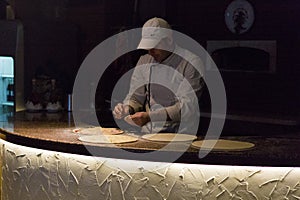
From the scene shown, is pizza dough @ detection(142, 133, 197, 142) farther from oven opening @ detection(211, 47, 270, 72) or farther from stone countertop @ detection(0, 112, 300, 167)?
oven opening @ detection(211, 47, 270, 72)

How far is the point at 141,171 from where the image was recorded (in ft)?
6.98

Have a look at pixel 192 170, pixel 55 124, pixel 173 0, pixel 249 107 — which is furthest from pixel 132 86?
pixel 173 0

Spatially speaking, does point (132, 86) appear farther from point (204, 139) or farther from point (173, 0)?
point (173, 0)

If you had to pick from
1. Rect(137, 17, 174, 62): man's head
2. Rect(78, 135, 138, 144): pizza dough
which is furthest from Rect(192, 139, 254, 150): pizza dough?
Rect(137, 17, 174, 62): man's head

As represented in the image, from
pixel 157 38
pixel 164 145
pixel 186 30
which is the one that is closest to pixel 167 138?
pixel 164 145

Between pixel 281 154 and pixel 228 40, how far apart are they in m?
3.70

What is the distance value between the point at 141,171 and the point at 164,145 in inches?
6.4

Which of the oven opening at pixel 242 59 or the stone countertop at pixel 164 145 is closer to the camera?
the stone countertop at pixel 164 145

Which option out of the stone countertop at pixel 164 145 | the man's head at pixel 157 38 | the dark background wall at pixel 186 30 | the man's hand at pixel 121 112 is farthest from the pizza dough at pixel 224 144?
the dark background wall at pixel 186 30

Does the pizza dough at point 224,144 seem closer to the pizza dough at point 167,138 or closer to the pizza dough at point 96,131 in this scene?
the pizza dough at point 167,138

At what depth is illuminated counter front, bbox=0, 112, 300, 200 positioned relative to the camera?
2.02 m

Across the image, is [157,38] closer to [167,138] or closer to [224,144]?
[167,138]

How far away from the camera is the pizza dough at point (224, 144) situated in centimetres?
213

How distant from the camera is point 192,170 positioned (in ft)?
6.77
